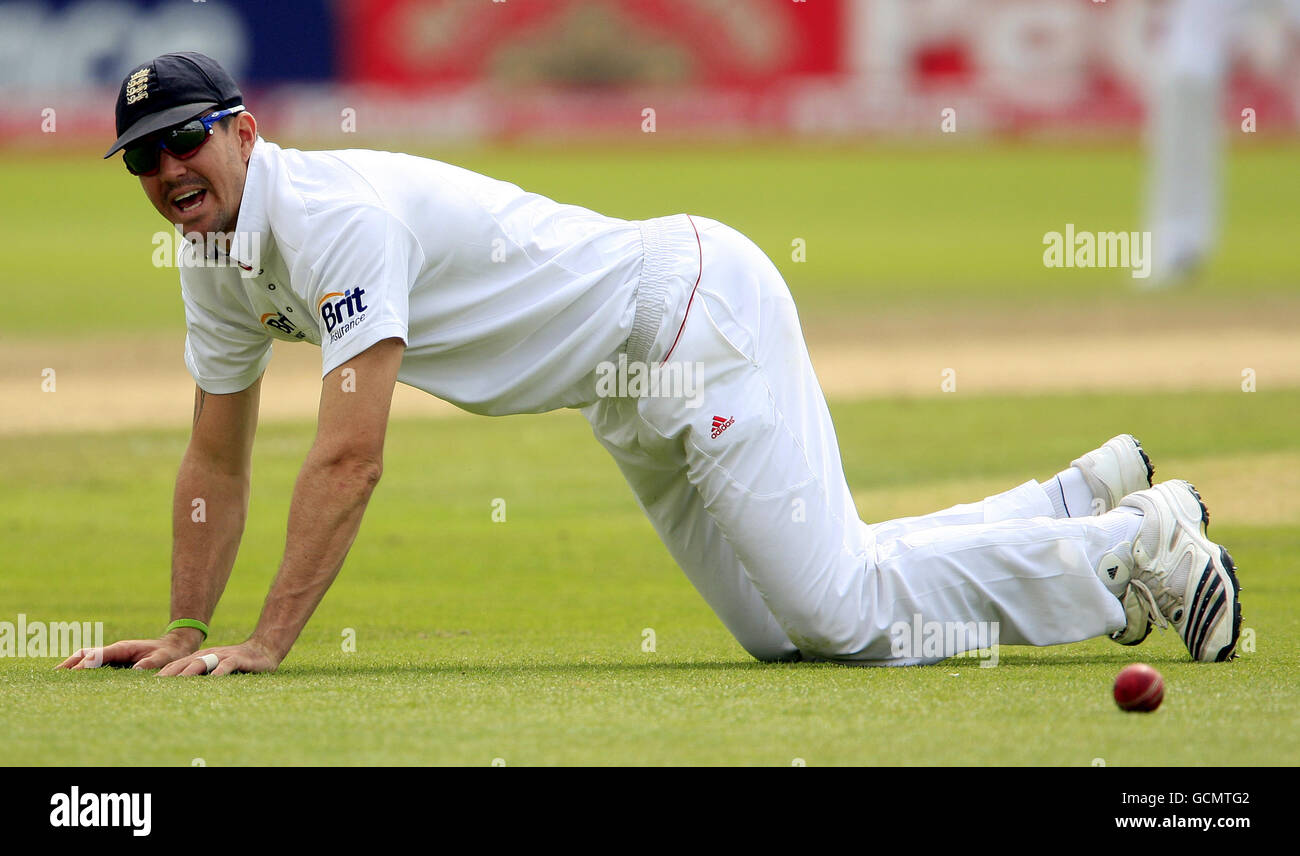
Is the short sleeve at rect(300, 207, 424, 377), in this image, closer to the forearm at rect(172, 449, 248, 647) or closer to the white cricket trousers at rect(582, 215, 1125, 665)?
the white cricket trousers at rect(582, 215, 1125, 665)

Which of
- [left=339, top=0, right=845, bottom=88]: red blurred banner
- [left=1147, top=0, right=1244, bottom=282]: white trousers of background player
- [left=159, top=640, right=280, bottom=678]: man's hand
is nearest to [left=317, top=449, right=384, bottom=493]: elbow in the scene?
[left=159, top=640, right=280, bottom=678]: man's hand

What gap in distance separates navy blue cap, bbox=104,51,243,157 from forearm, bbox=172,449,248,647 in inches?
47.9

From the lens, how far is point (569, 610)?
23.0 feet

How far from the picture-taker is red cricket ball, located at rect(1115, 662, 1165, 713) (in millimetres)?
4344

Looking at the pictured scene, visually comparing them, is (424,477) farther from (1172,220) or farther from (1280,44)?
(1280,44)

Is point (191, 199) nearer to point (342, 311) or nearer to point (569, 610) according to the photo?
point (342, 311)

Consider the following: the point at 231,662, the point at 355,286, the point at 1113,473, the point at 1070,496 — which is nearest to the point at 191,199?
the point at 355,286

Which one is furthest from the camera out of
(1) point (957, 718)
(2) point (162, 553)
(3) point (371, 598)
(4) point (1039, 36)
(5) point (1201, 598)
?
(4) point (1039, 36)

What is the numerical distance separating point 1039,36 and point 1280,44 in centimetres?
571

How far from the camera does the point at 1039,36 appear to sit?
4119 centimetres
